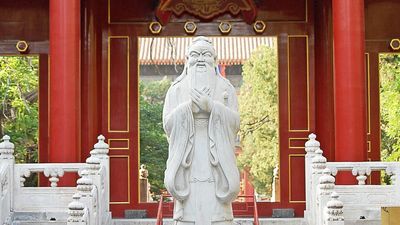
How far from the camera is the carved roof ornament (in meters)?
15.1

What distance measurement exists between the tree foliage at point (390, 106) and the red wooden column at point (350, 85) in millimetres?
8819

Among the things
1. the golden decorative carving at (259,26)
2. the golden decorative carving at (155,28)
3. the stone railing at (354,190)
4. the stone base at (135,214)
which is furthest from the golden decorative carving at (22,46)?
the stone railing at (354,190)

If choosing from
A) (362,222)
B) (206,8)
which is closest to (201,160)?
(362,222)

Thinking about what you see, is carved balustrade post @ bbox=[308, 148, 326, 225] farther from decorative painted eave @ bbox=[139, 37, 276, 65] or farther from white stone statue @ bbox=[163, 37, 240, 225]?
decorative painted eave @ bbox=[139, 37, 276, 65]

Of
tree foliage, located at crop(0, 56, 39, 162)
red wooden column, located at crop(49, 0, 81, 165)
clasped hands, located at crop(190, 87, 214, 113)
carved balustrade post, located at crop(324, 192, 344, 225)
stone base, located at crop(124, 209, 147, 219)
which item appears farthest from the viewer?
tree foliage, located at crop(0, 56, 39, 162)

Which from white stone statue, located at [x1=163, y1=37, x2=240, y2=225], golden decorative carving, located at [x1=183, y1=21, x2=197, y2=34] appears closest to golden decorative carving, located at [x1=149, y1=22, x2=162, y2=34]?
golden decorative carving, located at [x1=183, y1=21, x2=197, y2=34]

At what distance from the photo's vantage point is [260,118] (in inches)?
979

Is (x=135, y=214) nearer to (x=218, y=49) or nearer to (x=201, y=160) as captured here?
(x=201, y=160)

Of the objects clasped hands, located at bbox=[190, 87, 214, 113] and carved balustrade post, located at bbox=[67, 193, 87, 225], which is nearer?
clasped hands, located at bbox=[190, 87, 214, 113]

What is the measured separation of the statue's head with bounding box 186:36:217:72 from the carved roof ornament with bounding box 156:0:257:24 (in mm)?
7255

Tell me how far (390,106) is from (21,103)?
9158mm

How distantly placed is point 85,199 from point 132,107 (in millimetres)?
5080

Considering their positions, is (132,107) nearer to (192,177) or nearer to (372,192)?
(372,192)

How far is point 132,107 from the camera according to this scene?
1489cm
